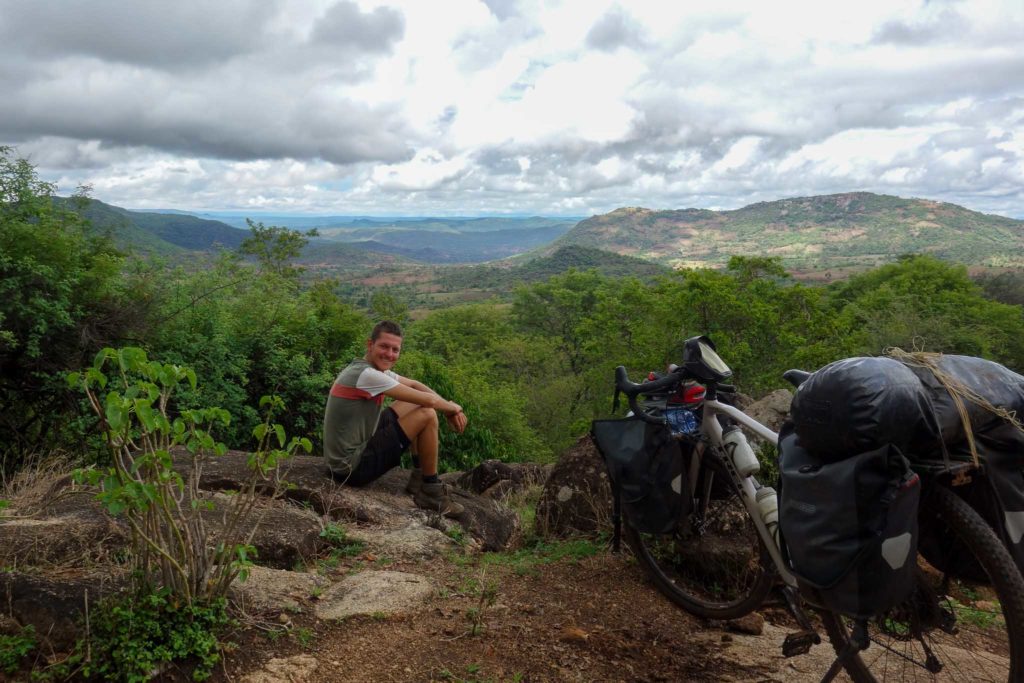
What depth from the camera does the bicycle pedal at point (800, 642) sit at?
277 centimetres

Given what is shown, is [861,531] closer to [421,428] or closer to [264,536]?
[264,536]

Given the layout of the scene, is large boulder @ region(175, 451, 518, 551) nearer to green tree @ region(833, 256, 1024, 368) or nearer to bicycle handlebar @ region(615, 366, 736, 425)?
bicycle handlebar @ region(615, 366, 736, 425)


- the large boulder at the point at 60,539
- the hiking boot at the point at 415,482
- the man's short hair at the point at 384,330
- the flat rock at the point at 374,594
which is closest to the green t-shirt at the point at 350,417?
the man's short hair at the point at 384,330

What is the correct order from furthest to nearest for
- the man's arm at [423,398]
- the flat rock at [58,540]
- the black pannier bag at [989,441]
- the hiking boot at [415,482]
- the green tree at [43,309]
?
the green tree at [43,309] → the hiking boot at [415,482] → the man's arm at [423,398] → the flat rock at [58,540] → the black pannier bag at [989,441]

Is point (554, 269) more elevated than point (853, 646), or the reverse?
point (853, 646)

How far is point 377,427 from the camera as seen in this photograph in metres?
5.56

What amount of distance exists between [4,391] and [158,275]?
442cm

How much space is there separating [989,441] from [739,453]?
3.61ft

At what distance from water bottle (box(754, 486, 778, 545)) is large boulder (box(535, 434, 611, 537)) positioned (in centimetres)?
184

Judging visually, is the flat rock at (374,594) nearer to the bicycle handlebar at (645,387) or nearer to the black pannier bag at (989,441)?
the bicycle handlebar at (645,387)

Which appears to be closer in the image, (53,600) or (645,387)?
(53,600)

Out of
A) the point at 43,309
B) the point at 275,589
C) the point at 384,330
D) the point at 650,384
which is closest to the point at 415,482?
the point at 384,330

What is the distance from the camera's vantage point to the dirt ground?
2.87 m

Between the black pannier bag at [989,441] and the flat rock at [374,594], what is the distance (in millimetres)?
2569
